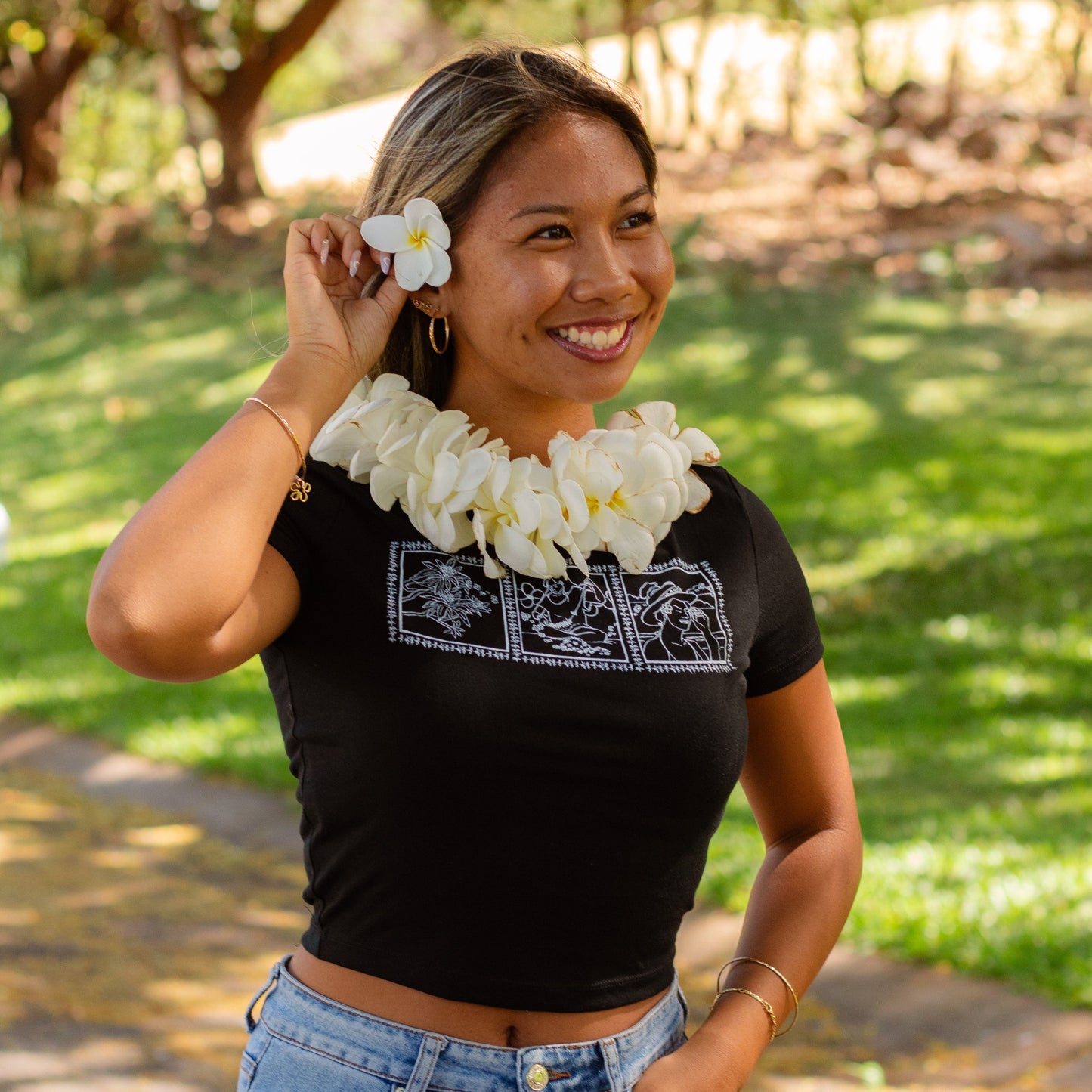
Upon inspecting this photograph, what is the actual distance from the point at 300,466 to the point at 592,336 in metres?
0.44

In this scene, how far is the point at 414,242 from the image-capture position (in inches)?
81.0

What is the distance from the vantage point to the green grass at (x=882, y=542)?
5.18m

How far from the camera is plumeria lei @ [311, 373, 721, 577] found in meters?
1.99

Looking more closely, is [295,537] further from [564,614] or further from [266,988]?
[266,988]

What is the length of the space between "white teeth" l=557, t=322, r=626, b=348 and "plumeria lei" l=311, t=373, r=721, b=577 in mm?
165

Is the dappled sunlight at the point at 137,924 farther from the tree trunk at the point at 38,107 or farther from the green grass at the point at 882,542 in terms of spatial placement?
the tree trunk at the point at 38,107

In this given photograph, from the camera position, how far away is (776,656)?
7.06 ft

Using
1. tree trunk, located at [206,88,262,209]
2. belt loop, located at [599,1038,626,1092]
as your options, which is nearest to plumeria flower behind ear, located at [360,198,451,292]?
belt loop, located at [599,1038,626,1092]

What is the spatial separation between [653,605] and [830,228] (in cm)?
1338

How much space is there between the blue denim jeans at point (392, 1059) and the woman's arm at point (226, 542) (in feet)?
1.51

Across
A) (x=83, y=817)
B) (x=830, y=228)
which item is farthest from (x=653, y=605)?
(x=830, y=228)

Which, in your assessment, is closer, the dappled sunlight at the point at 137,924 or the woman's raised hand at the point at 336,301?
the woman's raised hand at the point at 336,301

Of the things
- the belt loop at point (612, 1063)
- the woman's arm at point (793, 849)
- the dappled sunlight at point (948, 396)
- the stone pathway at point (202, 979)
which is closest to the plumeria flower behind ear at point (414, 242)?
the woman's arm at point (793, 849)

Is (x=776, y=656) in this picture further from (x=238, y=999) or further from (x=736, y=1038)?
(x=238, y=999)
